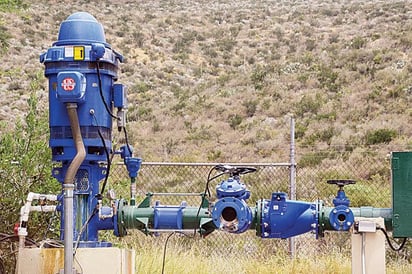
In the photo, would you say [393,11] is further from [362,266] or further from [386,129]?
[362,266]

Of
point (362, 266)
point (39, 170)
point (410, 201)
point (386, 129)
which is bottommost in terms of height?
point (362, 266)

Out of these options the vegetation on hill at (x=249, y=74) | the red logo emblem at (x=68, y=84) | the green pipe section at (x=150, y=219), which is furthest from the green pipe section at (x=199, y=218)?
Answer: the vegetation on hill at (x=249, y=74)

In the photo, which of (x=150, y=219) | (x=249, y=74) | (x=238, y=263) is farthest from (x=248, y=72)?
(x=150, y=219)

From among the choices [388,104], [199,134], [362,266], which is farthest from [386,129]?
[362,266]

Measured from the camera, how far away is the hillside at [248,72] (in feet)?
68.9

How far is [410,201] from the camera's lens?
15.9 feet

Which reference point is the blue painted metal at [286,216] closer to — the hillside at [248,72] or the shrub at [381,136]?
the hillside at [248,72]

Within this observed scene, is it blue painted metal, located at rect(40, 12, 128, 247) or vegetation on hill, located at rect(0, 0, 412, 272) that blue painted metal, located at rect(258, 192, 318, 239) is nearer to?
blue painted metal, located at rect(40, 12, 128, 247)

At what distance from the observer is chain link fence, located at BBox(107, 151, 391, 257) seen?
9.70 meters

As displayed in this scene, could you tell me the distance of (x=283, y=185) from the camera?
14391mm

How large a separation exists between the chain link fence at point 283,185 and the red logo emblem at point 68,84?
9.93 feet

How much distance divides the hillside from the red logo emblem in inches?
430

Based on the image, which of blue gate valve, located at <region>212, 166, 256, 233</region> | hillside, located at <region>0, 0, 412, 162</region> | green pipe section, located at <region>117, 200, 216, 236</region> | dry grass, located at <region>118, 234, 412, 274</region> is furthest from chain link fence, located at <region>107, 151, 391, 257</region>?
blue gate valve, located at <region>212, 166, 256, 233</region>

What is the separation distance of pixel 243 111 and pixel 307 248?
14.8m
